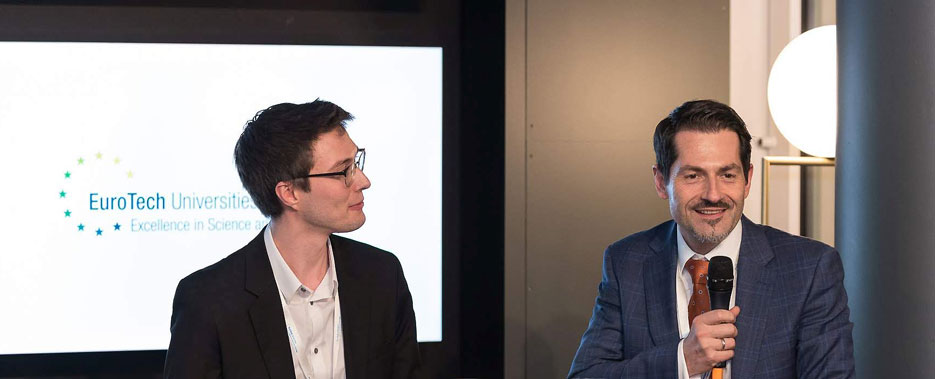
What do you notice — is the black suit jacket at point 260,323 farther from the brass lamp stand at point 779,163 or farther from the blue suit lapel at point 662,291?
the brass lamp stand at point 779,163

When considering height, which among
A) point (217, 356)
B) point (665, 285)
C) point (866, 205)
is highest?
point (866, 205)

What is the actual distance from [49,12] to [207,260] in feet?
4.67

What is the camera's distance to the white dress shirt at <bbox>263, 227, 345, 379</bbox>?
8.31 feet

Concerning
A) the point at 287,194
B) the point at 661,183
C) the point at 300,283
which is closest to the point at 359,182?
the point at 287,194

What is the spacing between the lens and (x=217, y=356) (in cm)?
244

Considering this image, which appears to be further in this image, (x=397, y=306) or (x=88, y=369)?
(x=88, y=369)

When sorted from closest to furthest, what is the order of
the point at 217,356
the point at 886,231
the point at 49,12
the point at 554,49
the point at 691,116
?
the point at 691,116 < the point at 217,356 < the point at 886,231 < the point at 554,49 < the point at 49,12

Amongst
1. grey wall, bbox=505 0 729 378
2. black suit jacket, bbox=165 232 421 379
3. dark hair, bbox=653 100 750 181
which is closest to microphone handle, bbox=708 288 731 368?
dark hair, bbox=653 100 750 181

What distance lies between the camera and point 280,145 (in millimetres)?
2580

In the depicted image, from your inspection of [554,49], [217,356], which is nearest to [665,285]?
[217,356]

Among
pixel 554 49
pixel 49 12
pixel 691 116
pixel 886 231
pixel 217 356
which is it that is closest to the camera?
pixel 691 116

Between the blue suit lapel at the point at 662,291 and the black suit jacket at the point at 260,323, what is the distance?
750 millimetres

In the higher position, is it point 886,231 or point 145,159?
point 145,159

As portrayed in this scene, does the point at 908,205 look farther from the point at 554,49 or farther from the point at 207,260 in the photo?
the point at 207,260
